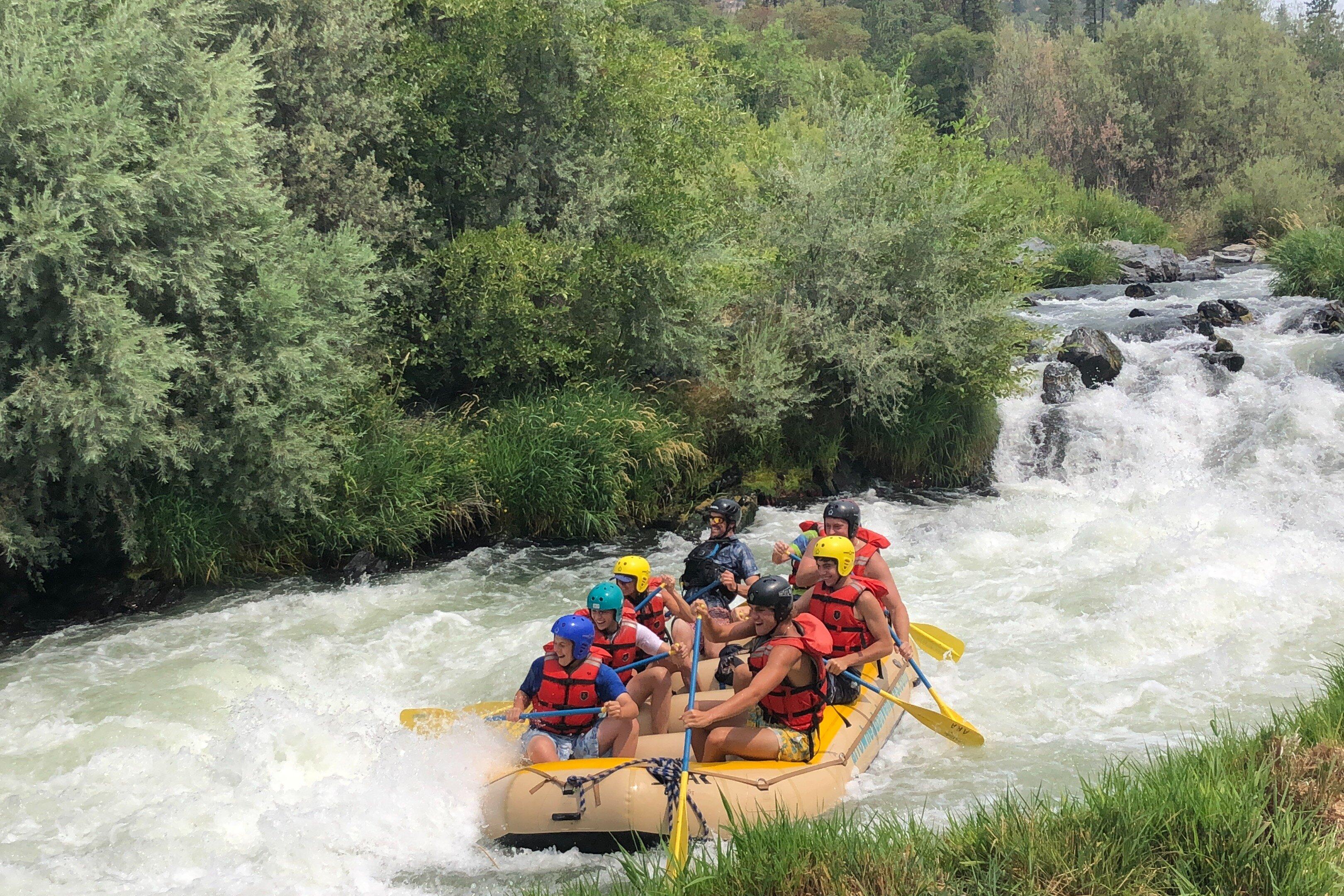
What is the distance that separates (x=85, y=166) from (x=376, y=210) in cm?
377

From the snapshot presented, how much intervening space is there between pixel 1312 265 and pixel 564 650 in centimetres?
1766

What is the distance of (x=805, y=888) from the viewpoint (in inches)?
162

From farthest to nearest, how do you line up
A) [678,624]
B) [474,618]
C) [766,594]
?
1. [474,618]
2. [678,624]
3. [766,594]

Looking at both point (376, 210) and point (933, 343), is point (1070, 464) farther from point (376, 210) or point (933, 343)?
point (376, 210)

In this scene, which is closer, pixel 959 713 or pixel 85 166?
pixel 959 713

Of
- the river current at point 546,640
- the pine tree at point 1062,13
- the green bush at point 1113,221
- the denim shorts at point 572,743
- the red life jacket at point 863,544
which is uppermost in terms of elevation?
the pine tree at point 1062,13

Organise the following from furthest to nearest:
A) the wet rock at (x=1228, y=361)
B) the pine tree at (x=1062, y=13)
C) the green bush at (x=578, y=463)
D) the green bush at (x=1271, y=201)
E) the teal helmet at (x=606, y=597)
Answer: the pine tree at (x=1062, y=13) → the green bush at (x=1271, y=201) → the wet rock at (x=1228, y=361) → the green bush at (x=578, y=463) → the teal helmet at (x=606, y=597)

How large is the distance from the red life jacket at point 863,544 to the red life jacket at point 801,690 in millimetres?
1474

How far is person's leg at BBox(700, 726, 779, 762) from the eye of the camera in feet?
19.3

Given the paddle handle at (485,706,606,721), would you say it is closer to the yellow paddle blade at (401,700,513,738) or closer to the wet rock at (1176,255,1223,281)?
the yellow paddle blade at (401,700,513,738)

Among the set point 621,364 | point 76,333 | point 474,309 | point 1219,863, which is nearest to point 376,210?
point 474,309

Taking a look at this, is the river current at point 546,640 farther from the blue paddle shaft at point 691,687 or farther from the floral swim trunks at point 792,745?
the blue paddle shaft at point 691,687

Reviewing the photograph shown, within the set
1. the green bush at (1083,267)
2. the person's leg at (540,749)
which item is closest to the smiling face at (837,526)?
the person's leg at (540,749)

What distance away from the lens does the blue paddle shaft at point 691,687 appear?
18.4ft
